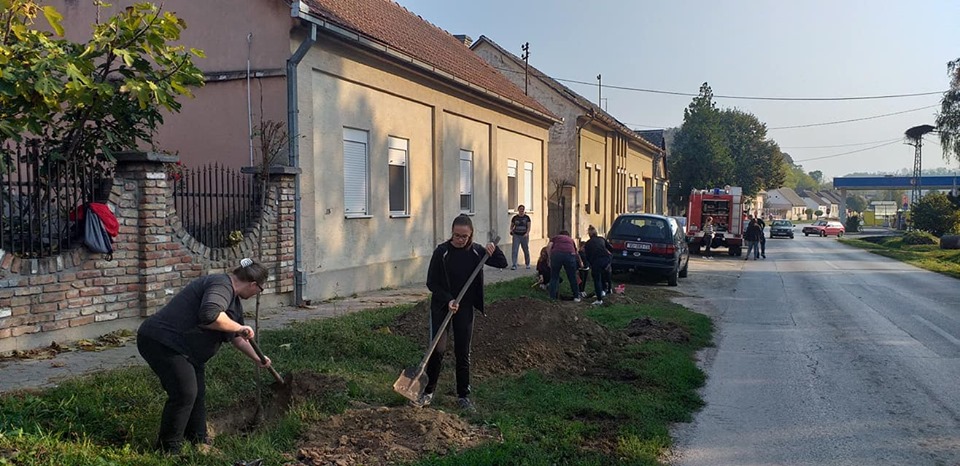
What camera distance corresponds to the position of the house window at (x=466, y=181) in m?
18.1

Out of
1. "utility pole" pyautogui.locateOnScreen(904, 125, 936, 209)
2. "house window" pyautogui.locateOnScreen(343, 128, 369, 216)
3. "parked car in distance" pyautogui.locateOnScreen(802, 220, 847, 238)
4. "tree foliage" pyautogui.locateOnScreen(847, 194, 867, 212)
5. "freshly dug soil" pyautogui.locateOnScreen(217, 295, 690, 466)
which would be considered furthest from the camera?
"tree foliage" pyautogui.locateOnScreen(847, 194, 867, 212)

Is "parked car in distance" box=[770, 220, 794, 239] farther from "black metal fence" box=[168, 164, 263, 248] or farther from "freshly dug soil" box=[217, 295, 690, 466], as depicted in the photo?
"black metal fence" box=[168, 164, 263, 248]

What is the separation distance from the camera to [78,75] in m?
6.38

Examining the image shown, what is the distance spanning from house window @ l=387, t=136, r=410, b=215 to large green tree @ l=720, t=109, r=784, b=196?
51.9m

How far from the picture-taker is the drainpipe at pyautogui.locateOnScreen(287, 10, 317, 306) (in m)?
11.0

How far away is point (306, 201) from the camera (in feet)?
37.6

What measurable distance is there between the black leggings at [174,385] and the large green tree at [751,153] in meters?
61.7

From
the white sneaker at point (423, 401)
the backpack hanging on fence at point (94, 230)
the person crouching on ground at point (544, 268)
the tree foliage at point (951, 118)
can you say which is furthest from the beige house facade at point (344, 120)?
the tree foliage at point (951, 118)

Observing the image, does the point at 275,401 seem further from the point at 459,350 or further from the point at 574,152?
the point at 574,152

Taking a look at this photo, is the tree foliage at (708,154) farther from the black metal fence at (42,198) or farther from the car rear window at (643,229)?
the black metal fence at (42,198)

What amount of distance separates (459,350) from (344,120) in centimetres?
744

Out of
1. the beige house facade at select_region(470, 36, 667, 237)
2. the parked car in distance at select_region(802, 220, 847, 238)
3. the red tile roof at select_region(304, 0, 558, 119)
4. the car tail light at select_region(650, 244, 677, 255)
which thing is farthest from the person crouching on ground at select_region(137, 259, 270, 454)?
the parked car in distance at select_region(802, 220, 847, 238)

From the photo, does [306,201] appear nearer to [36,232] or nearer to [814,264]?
[36,232]

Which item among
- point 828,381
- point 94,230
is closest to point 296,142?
point 94,230
